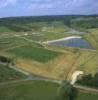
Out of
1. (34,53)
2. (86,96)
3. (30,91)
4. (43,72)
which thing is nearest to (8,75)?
(30,91)

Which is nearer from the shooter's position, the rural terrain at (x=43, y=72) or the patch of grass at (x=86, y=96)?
the patch of grass at (x=86, y=96)

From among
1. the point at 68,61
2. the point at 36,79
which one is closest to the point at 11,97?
the point at 36,79

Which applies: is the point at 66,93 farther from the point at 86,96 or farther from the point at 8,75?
the point at 8,75

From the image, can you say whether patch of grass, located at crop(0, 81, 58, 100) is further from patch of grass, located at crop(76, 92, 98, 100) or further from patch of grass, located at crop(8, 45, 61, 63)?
patch of grass, located at crop(8, 45, 61, 63)

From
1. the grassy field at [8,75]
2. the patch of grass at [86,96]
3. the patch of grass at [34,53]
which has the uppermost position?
the patch of grass at [34,53]

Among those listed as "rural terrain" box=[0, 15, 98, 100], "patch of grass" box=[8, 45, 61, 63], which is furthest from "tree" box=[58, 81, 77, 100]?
"patch of grass" box=[8, 45, 61, 63]

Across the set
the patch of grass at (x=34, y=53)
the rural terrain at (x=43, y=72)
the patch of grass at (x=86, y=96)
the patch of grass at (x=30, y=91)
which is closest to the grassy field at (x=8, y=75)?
the rural terrain at (x=43, y=72)

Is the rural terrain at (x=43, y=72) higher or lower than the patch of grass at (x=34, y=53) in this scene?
lower

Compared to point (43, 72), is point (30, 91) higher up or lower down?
higher up

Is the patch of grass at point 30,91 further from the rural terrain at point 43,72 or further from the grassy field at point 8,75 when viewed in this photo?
the grassy field at point 8,75
